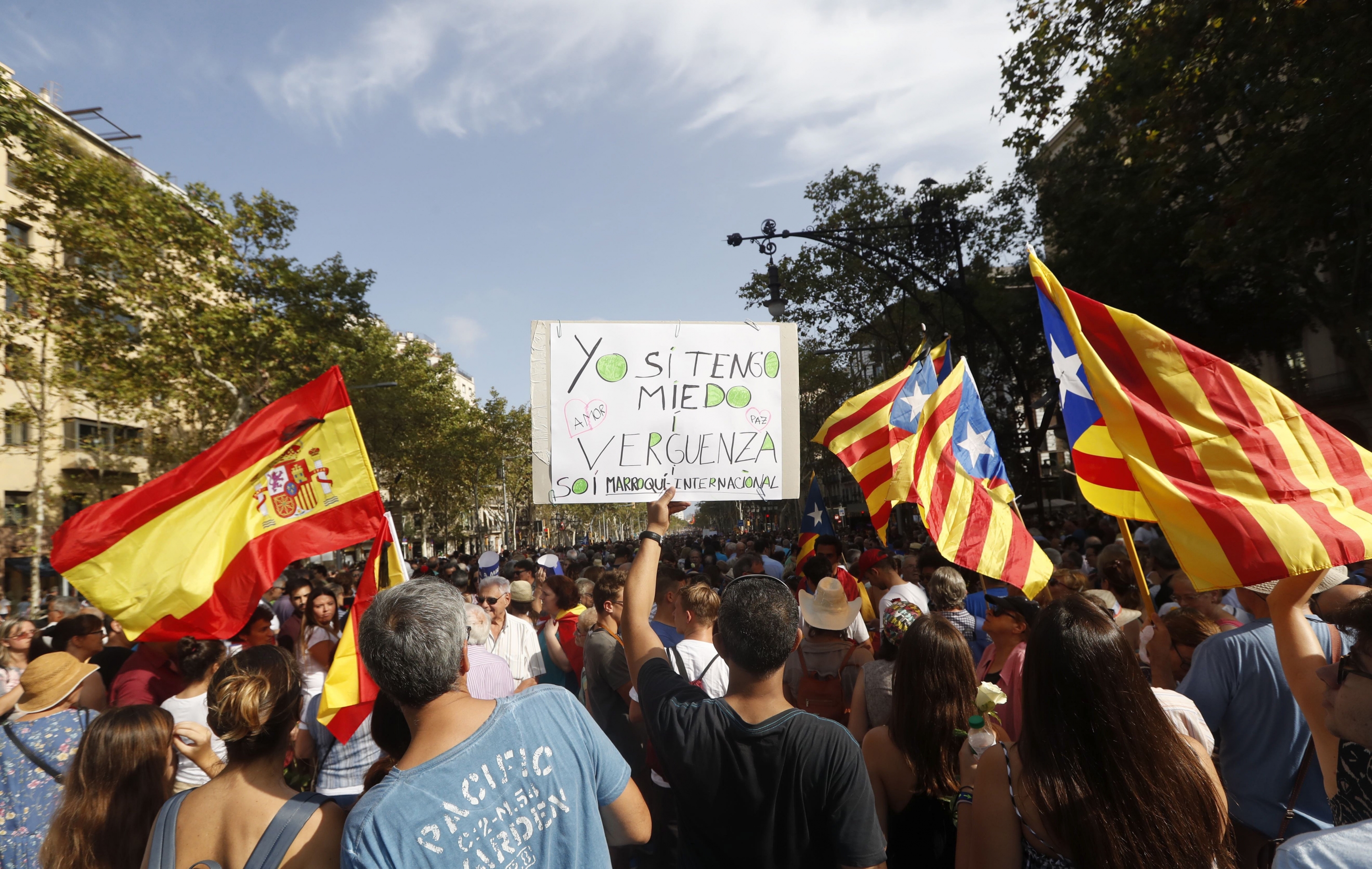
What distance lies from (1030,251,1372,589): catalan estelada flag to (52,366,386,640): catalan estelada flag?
3647 mm

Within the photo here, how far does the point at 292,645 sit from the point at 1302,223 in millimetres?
13722

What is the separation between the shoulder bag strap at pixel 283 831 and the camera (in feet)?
6.58

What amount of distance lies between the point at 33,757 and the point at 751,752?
9.82ft

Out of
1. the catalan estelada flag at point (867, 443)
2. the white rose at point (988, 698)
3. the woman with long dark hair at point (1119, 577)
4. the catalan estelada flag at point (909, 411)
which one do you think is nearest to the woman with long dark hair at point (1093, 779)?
the white rose at point (988, 698)

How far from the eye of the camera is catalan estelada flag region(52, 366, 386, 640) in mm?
4340

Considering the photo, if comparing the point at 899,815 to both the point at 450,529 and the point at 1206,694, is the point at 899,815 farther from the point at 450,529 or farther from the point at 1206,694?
the point at 450,529

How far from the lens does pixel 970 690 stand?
10.2 ft

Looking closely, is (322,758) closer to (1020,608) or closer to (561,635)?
(561,635)

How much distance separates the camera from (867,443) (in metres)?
7.14

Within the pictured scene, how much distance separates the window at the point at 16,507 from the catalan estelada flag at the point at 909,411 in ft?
87.2

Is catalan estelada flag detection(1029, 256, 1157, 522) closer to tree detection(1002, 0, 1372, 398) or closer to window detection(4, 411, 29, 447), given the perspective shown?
tree detection(1002, 0, 1372, 398)

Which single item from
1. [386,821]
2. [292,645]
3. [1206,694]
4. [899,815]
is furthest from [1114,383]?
[292,645]

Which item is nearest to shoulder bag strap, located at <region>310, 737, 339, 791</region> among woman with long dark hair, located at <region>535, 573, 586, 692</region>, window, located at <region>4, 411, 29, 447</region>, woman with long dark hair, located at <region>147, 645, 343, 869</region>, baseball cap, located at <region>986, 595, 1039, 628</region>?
woman with long dark hair, located at <region>147, 645, 343, 869</region>

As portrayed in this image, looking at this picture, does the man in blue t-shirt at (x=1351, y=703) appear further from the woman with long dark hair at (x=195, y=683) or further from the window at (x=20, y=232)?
the window at (x=20, y=232)
